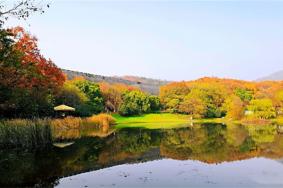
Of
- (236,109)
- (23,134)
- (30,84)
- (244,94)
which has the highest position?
(30,84)

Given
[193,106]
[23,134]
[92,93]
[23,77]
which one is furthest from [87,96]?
[23,134]

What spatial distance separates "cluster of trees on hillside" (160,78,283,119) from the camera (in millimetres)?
64269

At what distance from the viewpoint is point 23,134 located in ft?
62.8

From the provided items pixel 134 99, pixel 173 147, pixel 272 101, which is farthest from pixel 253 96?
pixel 173 147

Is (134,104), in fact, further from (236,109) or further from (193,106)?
(236,109)

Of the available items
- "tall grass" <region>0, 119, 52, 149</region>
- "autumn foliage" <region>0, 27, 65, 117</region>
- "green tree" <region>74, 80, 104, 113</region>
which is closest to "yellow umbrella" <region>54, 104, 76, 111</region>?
"autumn foliage" <region>0, 27, 65, 117</region>

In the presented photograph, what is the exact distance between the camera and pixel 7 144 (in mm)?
18672

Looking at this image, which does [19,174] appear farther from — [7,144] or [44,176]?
[7,144]

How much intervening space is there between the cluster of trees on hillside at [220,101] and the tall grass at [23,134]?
158 feet

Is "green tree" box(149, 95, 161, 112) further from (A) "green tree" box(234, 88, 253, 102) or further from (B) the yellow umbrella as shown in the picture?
(B) the yellow umbrella

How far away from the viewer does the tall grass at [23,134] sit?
18578mm

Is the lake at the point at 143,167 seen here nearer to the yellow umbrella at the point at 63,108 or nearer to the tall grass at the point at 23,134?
the tall grass at the point at 23,134

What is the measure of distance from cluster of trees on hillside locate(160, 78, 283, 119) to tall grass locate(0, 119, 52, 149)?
4806 centimetres

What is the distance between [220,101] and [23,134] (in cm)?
6061
